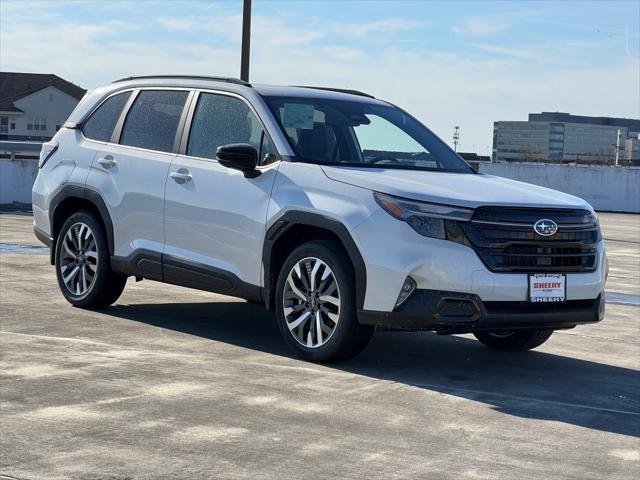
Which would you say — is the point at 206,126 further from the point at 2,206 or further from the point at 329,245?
the point at 2,206

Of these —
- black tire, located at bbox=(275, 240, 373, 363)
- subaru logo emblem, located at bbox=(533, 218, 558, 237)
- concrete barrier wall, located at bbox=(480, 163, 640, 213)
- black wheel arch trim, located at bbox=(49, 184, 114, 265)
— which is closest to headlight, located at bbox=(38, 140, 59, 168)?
black wheel arch trim, located at bbox=(49, 184, 114, 265)

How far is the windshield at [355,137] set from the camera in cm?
852

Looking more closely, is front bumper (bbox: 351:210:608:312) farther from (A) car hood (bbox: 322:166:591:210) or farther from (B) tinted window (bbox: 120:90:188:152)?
(B) tinted window (bbox: 120:90:188:152)

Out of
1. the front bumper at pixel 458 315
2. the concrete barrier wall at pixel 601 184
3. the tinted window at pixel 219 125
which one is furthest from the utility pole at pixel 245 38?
the front bumper at pixel 458 315

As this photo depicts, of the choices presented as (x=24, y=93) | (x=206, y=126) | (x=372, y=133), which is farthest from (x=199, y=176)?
(x=24, y=93)

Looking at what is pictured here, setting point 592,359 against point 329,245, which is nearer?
point 329,245

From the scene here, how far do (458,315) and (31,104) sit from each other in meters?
106

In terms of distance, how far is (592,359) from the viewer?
29.3 feet

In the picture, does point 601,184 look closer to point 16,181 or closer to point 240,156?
point 16,181

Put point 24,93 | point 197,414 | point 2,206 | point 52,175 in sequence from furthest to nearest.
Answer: point 24,93, point 2,206, point 52,175, point 197,414

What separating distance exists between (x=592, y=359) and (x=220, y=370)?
9.78 feet

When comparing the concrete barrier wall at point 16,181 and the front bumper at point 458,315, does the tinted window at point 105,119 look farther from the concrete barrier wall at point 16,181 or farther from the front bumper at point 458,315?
the concrete barrier wall at point 16,181

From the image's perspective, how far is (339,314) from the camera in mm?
7727

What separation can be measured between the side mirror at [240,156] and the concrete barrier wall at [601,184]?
104 ft
